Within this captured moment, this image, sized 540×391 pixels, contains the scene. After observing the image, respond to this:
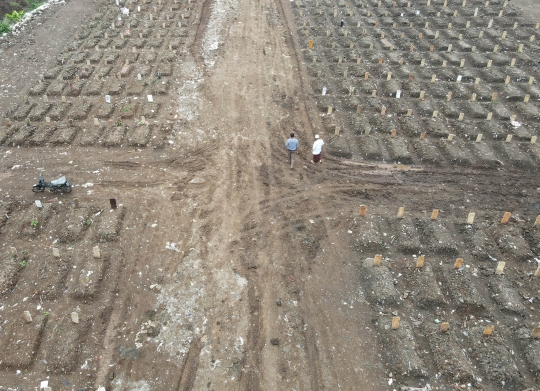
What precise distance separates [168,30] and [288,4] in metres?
8.50

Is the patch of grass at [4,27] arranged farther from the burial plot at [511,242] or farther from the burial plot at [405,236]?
the burial plot at [511,242]

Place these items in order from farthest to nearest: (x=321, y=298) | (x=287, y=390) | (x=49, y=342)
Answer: (x=321, y=298) < (x=49, y=342) < (x=287, y=390)

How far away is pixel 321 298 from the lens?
9.26 metres

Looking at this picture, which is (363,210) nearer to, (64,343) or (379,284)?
(379,284)

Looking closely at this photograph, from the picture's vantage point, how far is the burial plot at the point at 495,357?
7.75 metres

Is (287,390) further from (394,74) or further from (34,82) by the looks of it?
(34,82)

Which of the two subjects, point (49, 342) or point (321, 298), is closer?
point (49, 342)

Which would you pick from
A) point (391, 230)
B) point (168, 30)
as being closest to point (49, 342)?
point (391, 230)

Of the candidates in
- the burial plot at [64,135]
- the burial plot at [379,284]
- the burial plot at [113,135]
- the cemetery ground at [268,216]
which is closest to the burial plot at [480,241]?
the cemetery ground at [268,216]

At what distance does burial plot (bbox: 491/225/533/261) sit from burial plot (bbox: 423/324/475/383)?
10.9ft

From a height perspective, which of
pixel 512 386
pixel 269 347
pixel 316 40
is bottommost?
pixel 512 386

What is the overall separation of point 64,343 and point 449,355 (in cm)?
787

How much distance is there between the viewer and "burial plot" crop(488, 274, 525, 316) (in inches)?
355

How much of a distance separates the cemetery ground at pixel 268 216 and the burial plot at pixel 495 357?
1.4 inches
